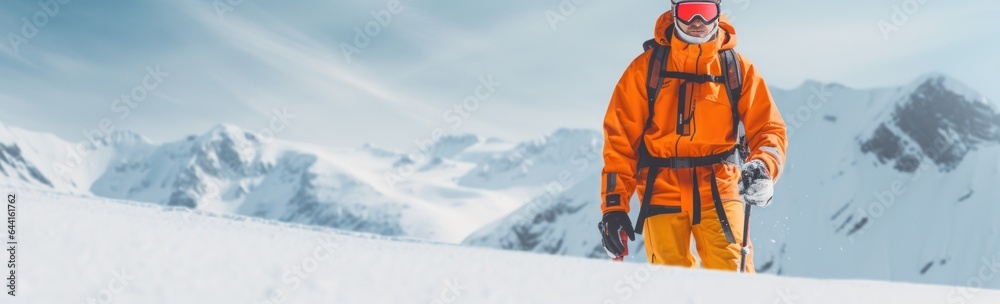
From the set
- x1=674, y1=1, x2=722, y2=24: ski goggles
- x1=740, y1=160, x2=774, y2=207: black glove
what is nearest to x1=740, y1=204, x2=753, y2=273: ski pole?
x1=740, y1=160, x2=774, y2=207: black glove

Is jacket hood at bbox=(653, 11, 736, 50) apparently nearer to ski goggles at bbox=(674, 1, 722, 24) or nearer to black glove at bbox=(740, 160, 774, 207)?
ski goggles at bbox=(674, 1, 722, 24)

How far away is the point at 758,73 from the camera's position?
530 cm

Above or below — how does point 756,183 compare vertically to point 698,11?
below

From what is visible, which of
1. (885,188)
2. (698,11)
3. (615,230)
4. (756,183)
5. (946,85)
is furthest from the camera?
(946,85)

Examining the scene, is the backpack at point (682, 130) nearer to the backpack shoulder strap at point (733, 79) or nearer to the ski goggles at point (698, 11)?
the backpack shoulder strap at point (733, 79)

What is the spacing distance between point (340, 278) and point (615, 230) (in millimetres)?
2821

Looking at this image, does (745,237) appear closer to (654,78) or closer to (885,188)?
(654,78)

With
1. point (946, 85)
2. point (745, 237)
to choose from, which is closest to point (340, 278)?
point (745, 237)

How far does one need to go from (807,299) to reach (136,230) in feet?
10.1

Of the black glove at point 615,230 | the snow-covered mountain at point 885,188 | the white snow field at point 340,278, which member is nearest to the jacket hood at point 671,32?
the black glove at point 615,230

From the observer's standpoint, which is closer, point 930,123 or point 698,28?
point 698,28

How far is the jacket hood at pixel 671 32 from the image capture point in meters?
5.29

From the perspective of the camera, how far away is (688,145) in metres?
5.12

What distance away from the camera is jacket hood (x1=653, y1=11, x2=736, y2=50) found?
5.29m
